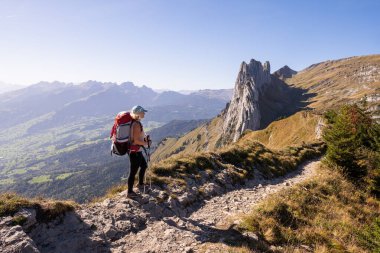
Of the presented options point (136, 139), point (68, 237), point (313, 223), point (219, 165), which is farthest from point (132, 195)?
point (219, 165)

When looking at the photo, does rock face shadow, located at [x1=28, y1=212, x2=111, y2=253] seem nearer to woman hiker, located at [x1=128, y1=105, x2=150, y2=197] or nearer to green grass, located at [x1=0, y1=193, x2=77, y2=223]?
green grass, located at [x1=0, y1=193, x2=77, y2=223]

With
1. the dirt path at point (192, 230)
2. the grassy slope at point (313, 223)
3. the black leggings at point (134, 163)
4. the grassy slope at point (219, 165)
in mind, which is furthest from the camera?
the grassy slope at point (219, 165)

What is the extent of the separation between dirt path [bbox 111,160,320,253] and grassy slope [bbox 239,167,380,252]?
41.6 inches

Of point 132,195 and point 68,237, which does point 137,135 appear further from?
point 68,237

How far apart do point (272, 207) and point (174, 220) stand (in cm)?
445

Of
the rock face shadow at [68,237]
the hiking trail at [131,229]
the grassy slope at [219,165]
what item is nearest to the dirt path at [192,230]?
the hiking trail at [131,229]

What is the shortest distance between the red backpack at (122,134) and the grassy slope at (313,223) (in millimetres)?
5714

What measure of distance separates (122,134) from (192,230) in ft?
15.7

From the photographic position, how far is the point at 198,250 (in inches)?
356

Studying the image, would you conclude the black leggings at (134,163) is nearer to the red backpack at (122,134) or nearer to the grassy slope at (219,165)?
the red backpack at (122,134)

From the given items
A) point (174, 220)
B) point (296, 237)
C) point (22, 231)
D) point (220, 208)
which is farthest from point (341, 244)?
point (22, 231)

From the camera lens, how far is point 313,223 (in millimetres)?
12180

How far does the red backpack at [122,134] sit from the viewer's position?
11.2m

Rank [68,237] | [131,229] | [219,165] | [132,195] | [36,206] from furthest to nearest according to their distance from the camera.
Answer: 1. [219,165]
2. [132,195]
3. [131,229]
4. [36,206]
5. [68,237]
